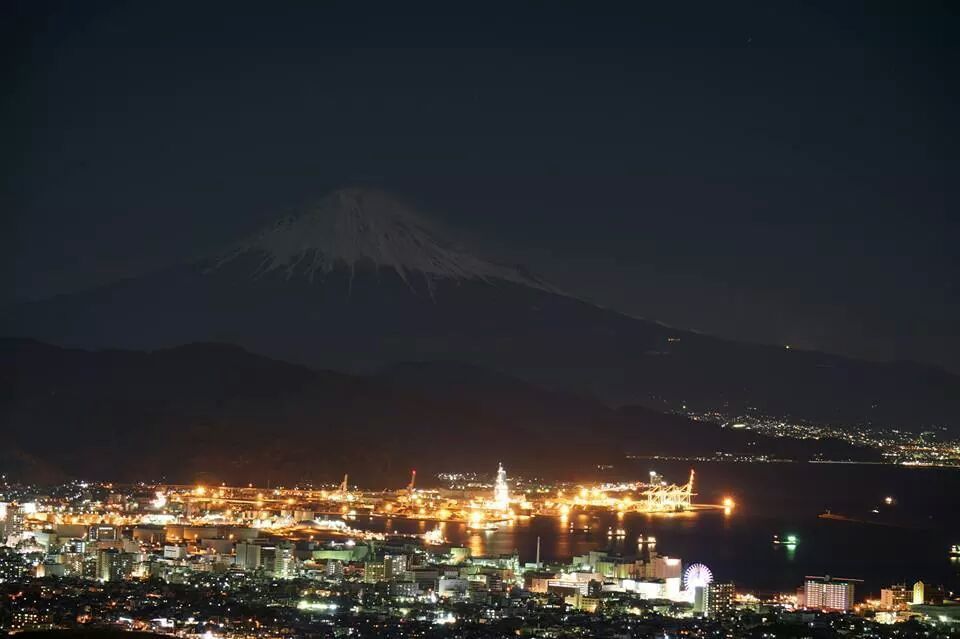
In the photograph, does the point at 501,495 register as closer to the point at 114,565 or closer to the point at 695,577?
the point at 695,577

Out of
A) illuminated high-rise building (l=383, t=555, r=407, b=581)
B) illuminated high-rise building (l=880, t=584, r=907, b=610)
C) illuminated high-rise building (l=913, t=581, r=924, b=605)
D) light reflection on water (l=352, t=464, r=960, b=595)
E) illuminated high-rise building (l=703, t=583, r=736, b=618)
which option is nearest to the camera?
Answer: illuminated high-rise building (l=703, t=583, r=736, b=618)

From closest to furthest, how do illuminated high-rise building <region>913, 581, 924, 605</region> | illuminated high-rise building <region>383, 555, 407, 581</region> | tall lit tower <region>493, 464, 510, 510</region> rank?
illuminated high-rise building <region>913, 581, 924, 605</region>
illuminated high-rise building <region>383, 555, 407, 581</region>
tall lit tower <region>493, 464, 510, 510</region>

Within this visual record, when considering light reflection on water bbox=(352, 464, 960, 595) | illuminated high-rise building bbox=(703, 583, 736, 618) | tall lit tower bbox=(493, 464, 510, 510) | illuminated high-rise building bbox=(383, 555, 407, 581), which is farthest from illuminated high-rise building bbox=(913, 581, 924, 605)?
tall lit tower bbox=(493, 464, 510, 510)

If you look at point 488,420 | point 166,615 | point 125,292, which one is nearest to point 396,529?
point 166,615

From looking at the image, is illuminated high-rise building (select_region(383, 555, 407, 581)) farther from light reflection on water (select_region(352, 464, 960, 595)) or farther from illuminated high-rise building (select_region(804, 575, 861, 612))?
illuminated high-rise building (select_region(804, 575, 861, 612))

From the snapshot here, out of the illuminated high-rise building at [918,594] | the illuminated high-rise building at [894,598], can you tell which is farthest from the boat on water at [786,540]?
the illuminated high-rise building at [918,594]

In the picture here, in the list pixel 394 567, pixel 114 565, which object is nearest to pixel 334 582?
pixel 394 567

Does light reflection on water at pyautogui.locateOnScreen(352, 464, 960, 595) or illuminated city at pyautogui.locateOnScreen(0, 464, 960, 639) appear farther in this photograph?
light reflection on water at pyautogui.locateOnScreen(352, 464, 960, 595)

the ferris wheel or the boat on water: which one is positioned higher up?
the boat on water
